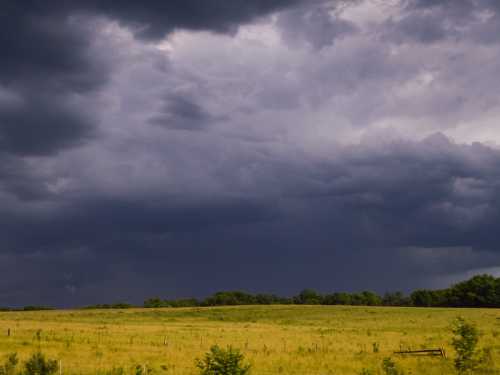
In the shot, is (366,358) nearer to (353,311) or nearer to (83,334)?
(83,334)

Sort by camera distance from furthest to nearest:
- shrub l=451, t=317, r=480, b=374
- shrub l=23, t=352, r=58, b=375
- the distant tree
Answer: the distant tree → shrub l=451, t=317, r=480, b=374 → shrub l=23, t=352, r=58, b=375

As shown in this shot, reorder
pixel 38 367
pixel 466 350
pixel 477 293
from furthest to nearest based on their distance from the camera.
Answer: pixel 477 293
pixel 466 350
pixel 38 367

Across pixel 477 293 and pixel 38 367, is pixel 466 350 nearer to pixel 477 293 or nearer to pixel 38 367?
pixel 38 367

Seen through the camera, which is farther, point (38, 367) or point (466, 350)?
point (466, 350)

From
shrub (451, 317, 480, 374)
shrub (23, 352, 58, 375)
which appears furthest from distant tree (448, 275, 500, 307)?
shrub (23, 352, 58, 375)

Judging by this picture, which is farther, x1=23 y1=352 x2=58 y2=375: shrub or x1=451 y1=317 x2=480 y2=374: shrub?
x1=451 y1=317 x2=480 y2=374: shrub

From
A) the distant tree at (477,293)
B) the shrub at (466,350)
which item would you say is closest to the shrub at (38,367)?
the shrub at (466,350)

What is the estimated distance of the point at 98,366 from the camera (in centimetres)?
3631

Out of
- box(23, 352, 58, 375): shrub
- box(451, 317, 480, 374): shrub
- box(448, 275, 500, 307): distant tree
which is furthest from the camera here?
box(448, 275, 500, 307): distant tree

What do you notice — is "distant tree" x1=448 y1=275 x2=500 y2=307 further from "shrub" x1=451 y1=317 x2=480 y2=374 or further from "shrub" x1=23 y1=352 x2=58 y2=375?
"shrub" x1=23 y1=352 x2=58 y2=375

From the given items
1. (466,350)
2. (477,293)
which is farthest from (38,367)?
(477,293)

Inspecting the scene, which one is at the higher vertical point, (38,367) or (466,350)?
(38,367)

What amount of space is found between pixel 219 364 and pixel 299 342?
36.2 metres

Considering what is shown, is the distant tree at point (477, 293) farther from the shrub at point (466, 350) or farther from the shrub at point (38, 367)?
the shrub at point (38, 367)
